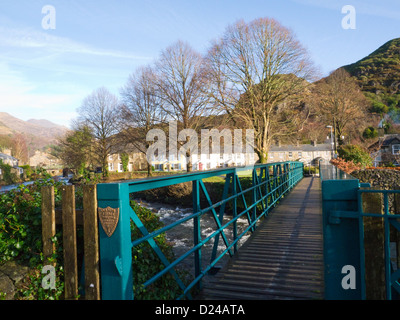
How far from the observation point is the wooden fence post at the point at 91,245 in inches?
88.3

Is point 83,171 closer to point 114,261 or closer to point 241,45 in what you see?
point 114,261

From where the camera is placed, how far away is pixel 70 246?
243 cm

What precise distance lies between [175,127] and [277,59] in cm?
1097

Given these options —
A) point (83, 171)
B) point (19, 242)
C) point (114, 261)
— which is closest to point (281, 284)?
point (114, 261)

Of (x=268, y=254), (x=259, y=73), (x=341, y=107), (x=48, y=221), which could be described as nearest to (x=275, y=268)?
(x=268, y=254)

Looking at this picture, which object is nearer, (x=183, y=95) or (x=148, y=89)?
(x=183, y=95)

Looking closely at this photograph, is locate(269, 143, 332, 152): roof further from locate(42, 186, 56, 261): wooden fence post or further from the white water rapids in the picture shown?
locate(42, 186, 56, 261): wooden fence post

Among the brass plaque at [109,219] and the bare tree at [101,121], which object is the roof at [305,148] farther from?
the brass plaque at [109,219]

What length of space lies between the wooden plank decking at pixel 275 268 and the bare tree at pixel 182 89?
73.6 feet

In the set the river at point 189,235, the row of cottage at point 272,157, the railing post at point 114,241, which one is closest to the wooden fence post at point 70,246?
the railing post at point 114,241

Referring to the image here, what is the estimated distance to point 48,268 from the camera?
2.47 metres

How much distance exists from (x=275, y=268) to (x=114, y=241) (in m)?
2.98

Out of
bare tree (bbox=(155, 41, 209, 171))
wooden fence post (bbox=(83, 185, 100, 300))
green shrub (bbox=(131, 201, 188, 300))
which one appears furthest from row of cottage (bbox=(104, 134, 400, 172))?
wooden fence post (bbox=(83, 185, 100, 300))

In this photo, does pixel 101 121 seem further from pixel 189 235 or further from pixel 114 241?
pixel 114 241
